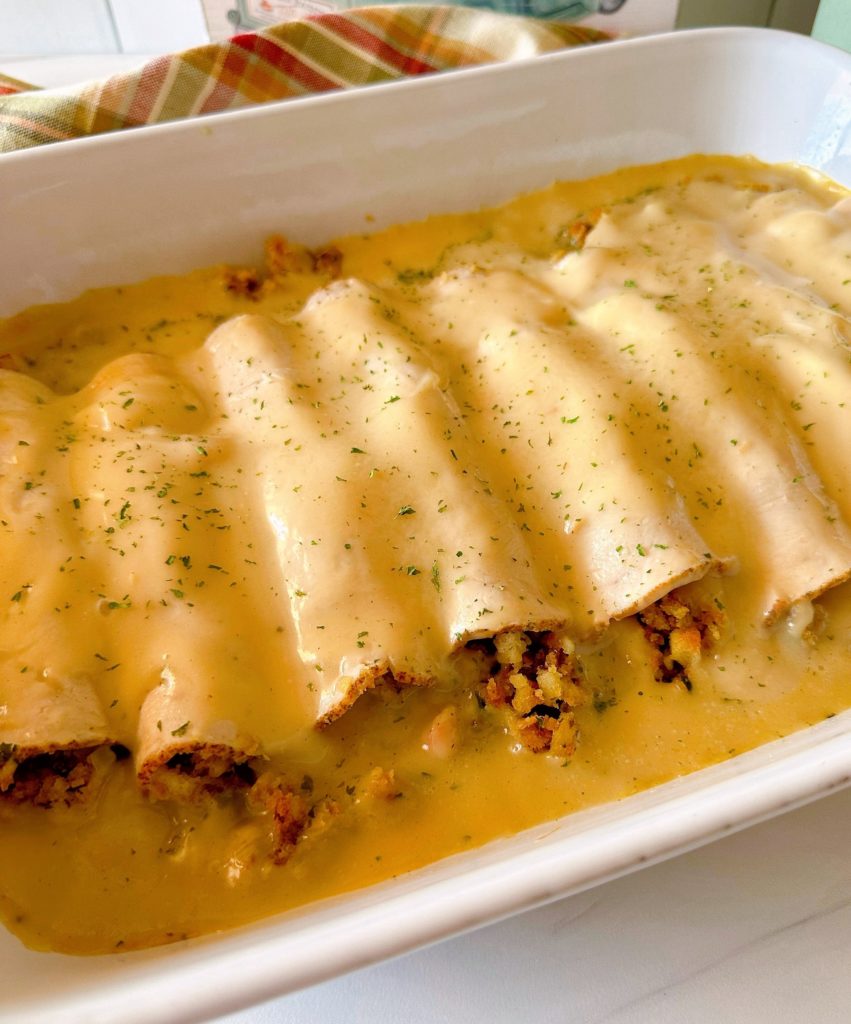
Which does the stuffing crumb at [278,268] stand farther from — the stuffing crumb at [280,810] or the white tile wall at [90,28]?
the white tile wall at [90,28]

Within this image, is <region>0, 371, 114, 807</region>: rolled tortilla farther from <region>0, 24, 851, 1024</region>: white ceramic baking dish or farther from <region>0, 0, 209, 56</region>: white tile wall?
<region>0, 0, 209, 56</region>: white tile wall

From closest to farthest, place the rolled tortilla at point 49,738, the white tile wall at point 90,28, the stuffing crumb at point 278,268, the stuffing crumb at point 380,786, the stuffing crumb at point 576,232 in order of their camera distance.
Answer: the rolled tortilla at point 49,738, the stuffing crumb at point 380,786, the stuffing crumb at point 278,268, the stuffing crumb at point 576,232, the white tile wall at point 90,28

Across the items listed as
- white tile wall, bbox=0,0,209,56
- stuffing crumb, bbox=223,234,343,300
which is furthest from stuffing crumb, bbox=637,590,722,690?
white tile wall, bbox=0,0,209,56

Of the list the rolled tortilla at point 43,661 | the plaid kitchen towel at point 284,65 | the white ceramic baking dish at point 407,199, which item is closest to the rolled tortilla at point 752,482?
the white ceramic baking dish at point 407,199

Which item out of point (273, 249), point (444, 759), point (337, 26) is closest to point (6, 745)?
point (444, 759)

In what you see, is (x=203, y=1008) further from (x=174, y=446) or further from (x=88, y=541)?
(x=174, y=446)

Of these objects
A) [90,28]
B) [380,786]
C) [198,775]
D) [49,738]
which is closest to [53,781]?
[49,738]

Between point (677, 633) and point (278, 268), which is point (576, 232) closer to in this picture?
point (278, 268)
